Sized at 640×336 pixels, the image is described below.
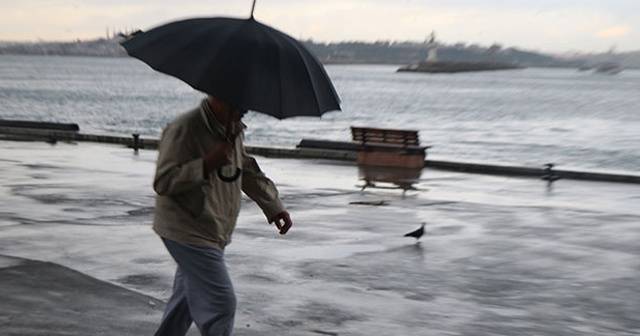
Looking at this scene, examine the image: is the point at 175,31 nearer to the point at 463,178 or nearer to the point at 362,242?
the point at 362,242

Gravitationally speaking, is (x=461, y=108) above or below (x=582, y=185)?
below

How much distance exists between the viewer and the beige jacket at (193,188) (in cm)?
487

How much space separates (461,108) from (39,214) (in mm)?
103228

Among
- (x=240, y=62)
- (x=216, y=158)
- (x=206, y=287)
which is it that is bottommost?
(x=206, y=287)

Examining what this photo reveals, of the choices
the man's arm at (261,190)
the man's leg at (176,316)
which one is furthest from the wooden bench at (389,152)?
the man's leg at (176,316)

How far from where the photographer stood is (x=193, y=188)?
16.0 feet

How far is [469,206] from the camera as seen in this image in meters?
15.3

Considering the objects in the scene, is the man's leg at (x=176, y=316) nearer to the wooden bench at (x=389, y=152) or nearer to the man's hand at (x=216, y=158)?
the man's hand at (x=216, y=158)

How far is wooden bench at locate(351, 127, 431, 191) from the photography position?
2120 centimetres

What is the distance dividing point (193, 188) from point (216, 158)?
0.67 feet

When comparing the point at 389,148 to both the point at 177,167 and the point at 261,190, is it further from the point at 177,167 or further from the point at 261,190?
the point at 177,167

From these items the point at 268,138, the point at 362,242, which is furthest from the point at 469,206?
the point at 268,138

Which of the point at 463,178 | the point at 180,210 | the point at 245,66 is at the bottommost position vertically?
the point at 463,178

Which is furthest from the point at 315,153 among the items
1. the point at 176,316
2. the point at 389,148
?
the point at 176,316
